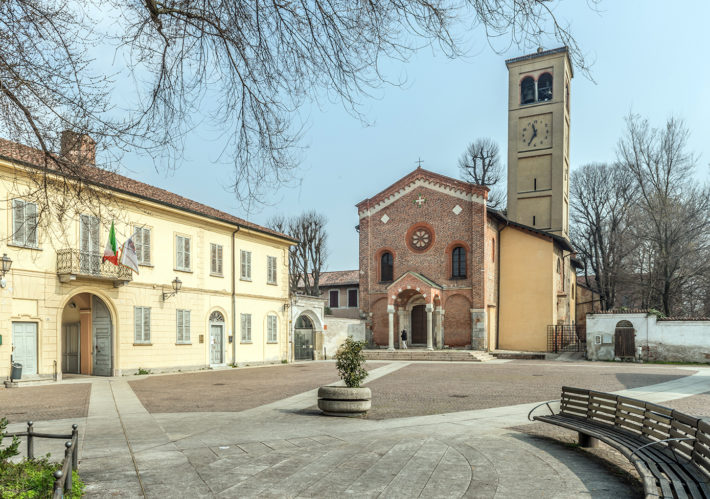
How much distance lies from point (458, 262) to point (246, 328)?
50.8 ft

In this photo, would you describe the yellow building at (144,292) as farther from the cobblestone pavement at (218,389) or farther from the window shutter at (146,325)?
the cobblestone pavement at (218,389)

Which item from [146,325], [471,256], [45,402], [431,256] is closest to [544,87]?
[471,256]

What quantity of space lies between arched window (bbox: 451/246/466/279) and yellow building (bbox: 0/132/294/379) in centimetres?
1169

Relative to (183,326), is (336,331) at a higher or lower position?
lower

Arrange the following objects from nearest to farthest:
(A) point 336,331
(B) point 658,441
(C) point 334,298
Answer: (B) point 658,441 < (A) point 336,331 < (C) point 334,298

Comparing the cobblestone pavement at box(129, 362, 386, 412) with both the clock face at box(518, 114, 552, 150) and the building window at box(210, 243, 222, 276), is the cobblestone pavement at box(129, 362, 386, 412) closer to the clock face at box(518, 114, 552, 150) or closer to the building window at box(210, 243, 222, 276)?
the building window at box(210, 243, 222, 276)

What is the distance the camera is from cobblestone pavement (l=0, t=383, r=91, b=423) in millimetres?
12073

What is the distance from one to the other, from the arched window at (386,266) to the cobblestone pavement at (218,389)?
18059 millimetres

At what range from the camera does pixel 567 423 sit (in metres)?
8.70

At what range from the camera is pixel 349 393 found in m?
11.5

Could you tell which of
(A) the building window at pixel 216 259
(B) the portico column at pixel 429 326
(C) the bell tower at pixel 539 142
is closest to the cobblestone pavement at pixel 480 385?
(A) the building window at pixel 216 259

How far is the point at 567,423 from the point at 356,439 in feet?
10.4

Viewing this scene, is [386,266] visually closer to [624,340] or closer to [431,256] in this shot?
[431,256]

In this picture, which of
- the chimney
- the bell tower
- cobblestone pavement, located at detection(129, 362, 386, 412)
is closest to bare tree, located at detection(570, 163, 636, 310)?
the bell tower
